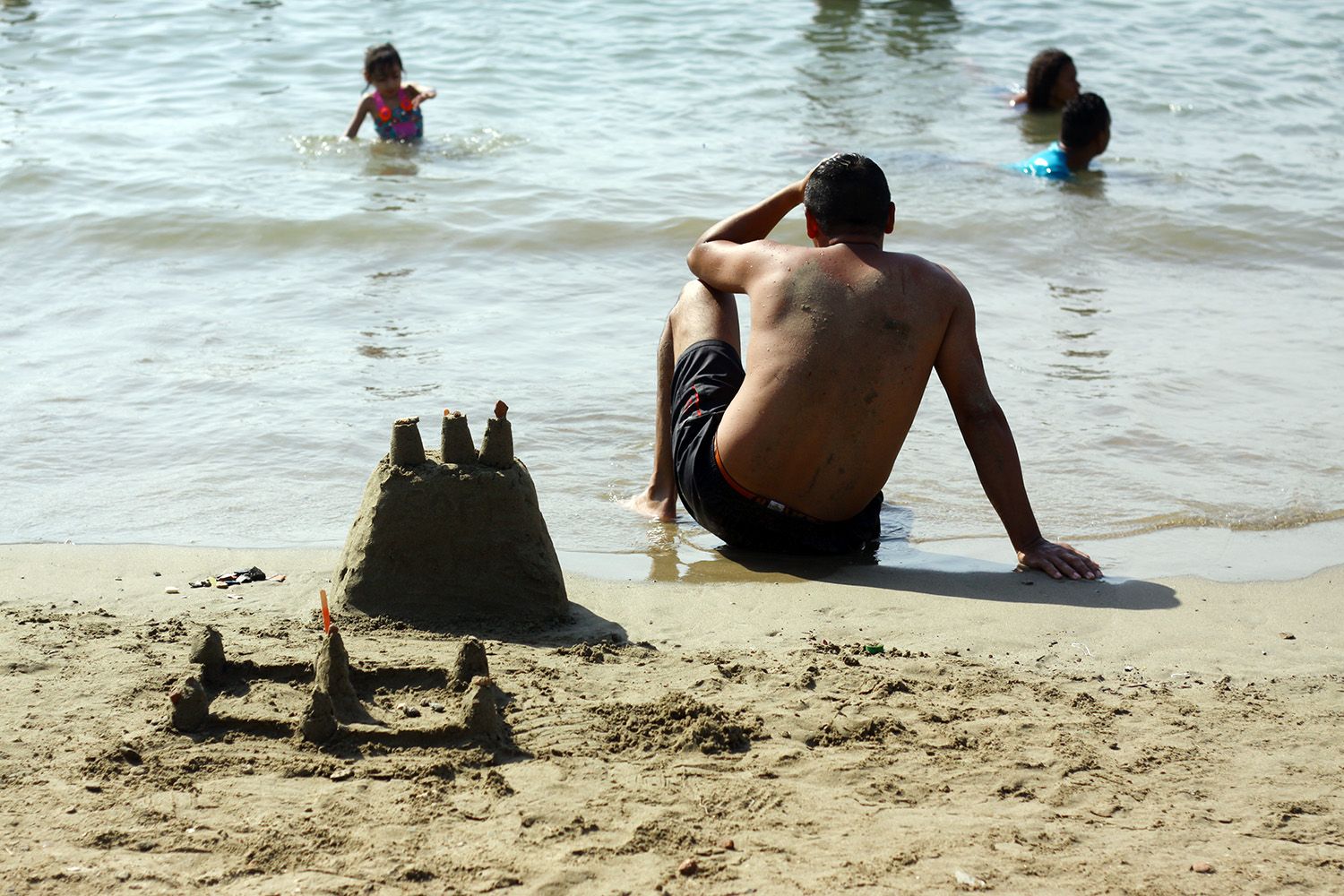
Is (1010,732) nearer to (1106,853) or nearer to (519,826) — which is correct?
(1106,853)

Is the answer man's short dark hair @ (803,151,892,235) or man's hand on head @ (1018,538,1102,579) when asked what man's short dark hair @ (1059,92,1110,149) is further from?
man's hand on head @ (1018,538,1102,579)

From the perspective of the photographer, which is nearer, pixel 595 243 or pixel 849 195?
pixel 849 195

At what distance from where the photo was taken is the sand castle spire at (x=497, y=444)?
3430mm

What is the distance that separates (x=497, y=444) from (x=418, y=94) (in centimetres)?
839

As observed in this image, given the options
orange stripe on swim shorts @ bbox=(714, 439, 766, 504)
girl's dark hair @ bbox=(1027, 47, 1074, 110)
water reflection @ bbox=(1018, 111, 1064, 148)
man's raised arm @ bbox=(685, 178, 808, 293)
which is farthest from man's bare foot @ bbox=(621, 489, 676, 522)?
girl's dark hair @ bbox=(1027, 47, 1074, 110)

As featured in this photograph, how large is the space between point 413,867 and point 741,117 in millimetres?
10491

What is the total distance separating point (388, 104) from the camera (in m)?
11.1

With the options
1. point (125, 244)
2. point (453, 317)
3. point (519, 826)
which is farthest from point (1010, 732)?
point (125, 244)

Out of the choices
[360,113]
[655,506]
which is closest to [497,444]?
[655,506]

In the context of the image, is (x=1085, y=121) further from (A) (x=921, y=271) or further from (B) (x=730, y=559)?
(B) (x=730, y=559)

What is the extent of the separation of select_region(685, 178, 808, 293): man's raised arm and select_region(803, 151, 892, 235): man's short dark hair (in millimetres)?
157

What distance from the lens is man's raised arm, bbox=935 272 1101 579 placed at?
3963 mm

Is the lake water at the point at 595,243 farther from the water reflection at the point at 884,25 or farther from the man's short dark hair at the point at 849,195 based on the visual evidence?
the man's short dark hair at the point at 849,195

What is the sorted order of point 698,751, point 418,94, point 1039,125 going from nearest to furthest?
point 698,751 → point 418,94 → point 1039,125
